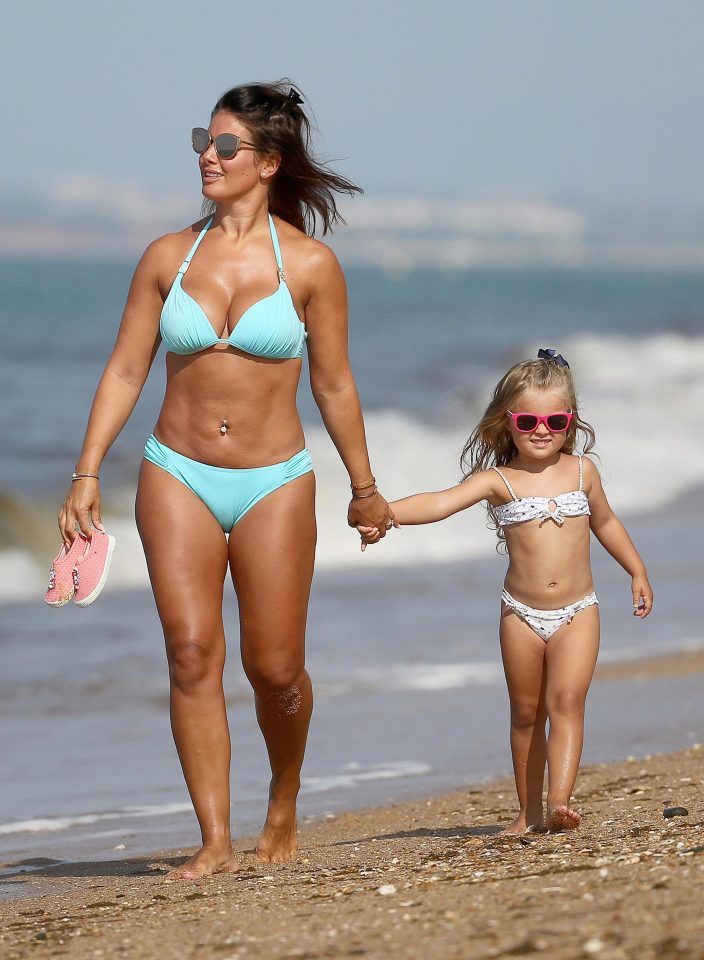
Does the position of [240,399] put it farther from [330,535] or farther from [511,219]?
[511,219]

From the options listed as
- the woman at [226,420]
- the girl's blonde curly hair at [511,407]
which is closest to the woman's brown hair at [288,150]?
the woman at [226,420]

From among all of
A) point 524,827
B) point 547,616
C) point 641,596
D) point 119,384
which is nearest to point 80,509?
point 119,384

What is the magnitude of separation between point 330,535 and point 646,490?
4159 mm

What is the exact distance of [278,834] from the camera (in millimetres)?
4613

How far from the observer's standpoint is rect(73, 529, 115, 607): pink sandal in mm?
4176

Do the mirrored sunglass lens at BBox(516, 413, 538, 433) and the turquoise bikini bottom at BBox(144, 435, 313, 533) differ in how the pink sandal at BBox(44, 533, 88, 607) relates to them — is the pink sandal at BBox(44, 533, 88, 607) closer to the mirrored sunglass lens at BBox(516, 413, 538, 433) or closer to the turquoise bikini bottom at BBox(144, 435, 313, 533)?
the turquoise bikini bottom at BBox(144, 435, 313, 533)

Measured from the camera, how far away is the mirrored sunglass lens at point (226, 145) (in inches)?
170

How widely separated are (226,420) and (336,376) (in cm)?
38

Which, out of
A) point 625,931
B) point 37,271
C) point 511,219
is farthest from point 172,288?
point 511,219

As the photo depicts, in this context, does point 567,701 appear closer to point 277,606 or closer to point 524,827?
point 524,827

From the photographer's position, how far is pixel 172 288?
428 centimetres

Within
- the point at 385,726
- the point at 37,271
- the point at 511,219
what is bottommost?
the point at 385,726

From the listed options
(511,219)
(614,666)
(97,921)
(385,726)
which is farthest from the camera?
(511,219)

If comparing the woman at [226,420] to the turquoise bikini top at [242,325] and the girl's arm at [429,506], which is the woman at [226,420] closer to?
the turquoise bikini top at [242,325]
